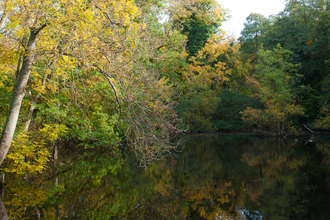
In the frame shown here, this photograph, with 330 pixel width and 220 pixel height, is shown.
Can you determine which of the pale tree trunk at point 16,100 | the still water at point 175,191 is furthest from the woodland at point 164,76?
the still water at point 175,191

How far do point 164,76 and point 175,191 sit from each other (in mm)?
16307

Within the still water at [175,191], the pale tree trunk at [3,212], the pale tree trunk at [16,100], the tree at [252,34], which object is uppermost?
the tree at [252,34]

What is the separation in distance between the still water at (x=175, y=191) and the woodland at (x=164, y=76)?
1019 millimetres

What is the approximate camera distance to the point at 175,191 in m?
6.82

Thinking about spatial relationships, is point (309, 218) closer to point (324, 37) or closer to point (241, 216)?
point (241, 216)

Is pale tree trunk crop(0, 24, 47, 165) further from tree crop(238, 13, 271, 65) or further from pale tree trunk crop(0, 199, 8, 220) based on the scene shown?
tree crop(238, 13, 271, 65)

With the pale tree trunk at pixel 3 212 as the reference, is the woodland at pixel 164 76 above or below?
above

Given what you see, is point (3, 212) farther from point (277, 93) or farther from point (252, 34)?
point (252, 34)

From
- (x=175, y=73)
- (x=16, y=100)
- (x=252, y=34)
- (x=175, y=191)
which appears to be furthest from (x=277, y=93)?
(x=16, y=100)

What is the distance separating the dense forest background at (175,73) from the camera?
20.0ft

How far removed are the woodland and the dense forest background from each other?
0.17ft

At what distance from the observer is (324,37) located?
2239cm

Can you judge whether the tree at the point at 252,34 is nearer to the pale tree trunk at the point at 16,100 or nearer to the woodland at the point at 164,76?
the woodland at the point at 164,76

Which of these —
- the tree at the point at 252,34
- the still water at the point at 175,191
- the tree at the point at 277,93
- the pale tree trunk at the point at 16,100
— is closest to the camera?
the still water at the point at 175,191
